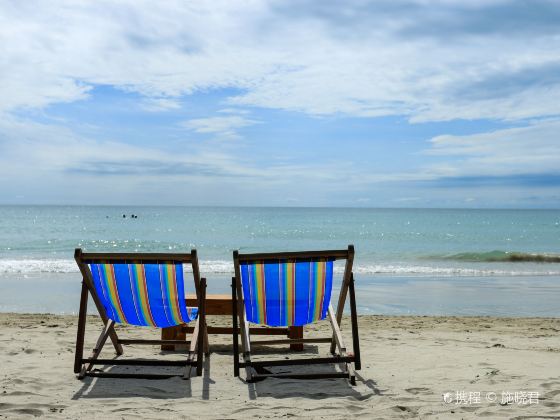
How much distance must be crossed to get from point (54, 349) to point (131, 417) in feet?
7.19

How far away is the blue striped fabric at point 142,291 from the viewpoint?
4270 millimetres

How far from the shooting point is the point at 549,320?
7.93m

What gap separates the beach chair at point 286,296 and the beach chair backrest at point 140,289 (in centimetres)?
44

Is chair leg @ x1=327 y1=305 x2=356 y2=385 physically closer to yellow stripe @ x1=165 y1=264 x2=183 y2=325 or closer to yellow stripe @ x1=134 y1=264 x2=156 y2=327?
yellow stripe @ x1=165 y1=264 x2=183 y2=325

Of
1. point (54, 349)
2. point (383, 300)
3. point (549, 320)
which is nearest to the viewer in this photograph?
point (54, 349)

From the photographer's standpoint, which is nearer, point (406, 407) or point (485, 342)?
point (406, 407)

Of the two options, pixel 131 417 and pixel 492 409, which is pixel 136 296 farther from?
pixel 492 409

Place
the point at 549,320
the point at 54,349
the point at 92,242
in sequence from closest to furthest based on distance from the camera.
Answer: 1. the point at 54,349
2. the point at 549,320
3. the point at 92,242

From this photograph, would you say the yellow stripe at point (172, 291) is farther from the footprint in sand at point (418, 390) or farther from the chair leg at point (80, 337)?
the footprint in sand at point (418, 390)

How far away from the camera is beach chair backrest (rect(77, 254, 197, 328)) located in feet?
→ 14.0

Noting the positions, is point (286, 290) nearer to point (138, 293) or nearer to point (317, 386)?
point (317, 386)

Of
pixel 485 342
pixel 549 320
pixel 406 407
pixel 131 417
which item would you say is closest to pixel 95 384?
pixel 131 417

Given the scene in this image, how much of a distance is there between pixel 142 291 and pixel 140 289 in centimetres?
2

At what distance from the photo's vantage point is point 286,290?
4.34 metres
